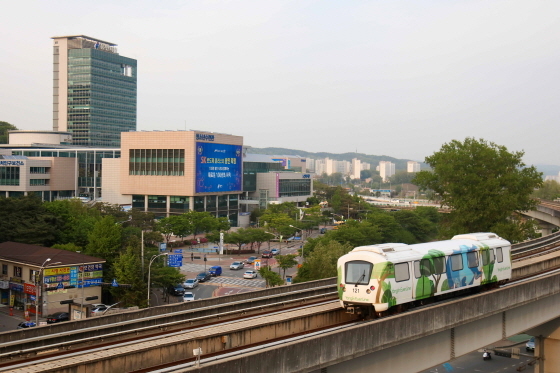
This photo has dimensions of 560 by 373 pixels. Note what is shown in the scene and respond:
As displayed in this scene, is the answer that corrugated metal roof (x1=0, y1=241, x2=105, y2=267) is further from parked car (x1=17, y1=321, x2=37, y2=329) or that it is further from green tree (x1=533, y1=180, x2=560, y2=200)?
green tree (x1=533, y1=180, x2=560, y2=200)

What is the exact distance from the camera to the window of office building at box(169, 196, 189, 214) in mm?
91438

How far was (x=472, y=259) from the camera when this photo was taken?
69.1 ft

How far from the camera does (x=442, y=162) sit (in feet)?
174

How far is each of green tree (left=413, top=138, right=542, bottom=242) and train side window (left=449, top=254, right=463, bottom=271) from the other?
29.3m

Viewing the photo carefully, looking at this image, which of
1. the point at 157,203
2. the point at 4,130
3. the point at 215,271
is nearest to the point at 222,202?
the point at 157,203

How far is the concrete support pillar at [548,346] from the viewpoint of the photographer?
80.8 ft

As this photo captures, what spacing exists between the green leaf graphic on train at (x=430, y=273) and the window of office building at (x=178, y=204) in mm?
74887

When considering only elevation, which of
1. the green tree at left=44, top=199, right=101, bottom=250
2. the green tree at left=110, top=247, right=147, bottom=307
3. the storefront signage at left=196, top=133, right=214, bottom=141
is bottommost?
the green tree at left=110, top=247, right=147, bottom=307

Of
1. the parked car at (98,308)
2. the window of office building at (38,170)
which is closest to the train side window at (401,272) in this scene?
the parked car at (98,308)

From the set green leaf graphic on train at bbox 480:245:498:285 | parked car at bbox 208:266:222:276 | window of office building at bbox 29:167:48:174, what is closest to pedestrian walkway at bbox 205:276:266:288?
parked car at bbox 208:266:222:276

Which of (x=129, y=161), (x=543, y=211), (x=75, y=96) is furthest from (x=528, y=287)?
(x=75, y=96)

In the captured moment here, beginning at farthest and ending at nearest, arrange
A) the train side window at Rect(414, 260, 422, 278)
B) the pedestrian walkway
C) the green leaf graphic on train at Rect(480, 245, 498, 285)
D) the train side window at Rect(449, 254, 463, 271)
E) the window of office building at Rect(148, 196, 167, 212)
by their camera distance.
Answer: the window of office building at Rect(148, 196, 167, 212)
the pedestrian walkway
the green leaf graphic on train at Rect(480, 245, 498, 285)
the train side window at Rect(449, 254, 463, 271)
the train side window at Rect(414, 260, 422, 278)

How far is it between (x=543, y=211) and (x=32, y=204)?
6209 centimetres

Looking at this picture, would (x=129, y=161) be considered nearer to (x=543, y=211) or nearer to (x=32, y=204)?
(x=32, y=204)
